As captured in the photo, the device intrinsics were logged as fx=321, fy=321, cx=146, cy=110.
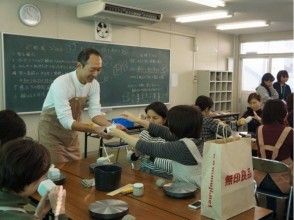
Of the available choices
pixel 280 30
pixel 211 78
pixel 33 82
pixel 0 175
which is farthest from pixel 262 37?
pixel 0 175

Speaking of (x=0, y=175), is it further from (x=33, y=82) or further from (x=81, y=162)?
(x=33, y=82)

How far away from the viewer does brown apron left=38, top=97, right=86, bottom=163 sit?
2650mm

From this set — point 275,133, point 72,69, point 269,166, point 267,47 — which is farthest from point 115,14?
point 267,47

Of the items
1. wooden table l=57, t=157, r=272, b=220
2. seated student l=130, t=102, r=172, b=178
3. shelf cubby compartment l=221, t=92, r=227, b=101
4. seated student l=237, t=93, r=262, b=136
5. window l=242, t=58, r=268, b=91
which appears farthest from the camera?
window l=242, t=58, r=268, b=91

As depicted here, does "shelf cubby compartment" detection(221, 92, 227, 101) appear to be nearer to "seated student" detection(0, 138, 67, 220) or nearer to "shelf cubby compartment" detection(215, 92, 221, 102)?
"shelf cubby compartment" detection(215, 92, 221, 102)

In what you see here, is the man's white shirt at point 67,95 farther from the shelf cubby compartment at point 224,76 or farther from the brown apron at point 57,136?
the shelf cubby compartment at point 224,76

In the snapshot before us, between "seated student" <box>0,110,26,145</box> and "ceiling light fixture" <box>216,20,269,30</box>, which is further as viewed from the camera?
"ceiling light fixture" <box>216,20,269,30</box>

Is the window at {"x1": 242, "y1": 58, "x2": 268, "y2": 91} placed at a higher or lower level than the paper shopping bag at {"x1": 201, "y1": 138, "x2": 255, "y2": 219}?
higher

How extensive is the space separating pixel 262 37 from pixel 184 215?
23.9 ft

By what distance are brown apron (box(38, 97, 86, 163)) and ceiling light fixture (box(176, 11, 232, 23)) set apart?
133 inches

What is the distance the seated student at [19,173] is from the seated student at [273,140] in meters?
2.00

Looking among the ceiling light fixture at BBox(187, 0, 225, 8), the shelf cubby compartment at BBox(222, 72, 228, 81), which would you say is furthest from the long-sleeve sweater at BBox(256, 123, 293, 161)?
the shelf cubby compartment at BBox(222, 72, 228, 81)

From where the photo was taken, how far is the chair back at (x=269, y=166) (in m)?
2.37

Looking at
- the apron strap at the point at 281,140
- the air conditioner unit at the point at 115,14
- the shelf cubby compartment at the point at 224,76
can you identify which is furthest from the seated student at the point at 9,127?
the shelf cubby compartment at the point at 224,76
